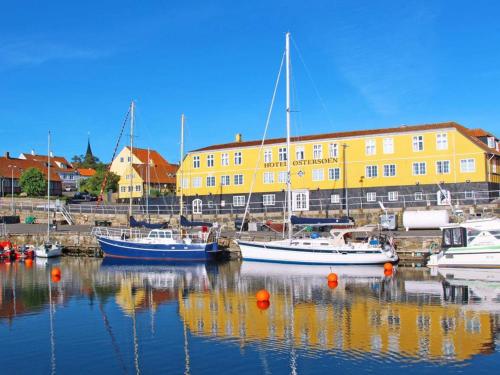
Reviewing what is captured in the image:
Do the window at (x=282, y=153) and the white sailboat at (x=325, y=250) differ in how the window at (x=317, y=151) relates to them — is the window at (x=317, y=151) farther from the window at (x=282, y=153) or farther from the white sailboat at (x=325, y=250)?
the white sailboat at (x=325, y=250)

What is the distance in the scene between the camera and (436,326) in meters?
19.6

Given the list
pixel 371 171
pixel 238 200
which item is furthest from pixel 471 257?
pixel 238 200

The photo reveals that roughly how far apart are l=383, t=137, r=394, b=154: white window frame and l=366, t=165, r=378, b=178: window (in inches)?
76.0

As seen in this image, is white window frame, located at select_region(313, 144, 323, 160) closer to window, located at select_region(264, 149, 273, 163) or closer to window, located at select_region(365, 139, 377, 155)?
window, located at select_region(365, 139, 377, 155)

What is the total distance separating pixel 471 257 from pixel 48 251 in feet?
115

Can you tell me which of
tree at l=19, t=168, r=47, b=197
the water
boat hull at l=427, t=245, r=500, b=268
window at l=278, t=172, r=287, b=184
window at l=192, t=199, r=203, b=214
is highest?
tree at l=19, t=168, r=47, b=197

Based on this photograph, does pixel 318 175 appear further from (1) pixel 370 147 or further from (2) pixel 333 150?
(1) pixel 370 147

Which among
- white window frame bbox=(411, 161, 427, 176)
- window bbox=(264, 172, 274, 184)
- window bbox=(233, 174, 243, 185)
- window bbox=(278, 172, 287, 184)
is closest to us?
white window frame bbox=(411, 161, 427, 176)

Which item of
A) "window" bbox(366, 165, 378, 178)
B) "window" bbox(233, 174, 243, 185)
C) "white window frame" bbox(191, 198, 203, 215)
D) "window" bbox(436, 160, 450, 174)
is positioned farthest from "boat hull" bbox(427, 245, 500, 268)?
"white window frame" bbox(191, 198, 203, 215)

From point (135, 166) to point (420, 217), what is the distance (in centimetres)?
5812

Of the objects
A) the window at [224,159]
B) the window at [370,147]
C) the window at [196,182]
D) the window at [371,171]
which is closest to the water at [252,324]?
the window at [371,171]

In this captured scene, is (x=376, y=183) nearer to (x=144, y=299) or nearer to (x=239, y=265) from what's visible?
(x=239, y=265)

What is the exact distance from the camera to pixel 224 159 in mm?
62250

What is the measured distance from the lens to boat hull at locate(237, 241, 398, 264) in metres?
38.5
